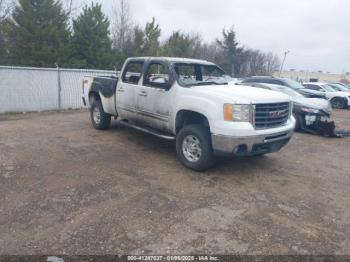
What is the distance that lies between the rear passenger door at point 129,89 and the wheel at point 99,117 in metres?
1.01

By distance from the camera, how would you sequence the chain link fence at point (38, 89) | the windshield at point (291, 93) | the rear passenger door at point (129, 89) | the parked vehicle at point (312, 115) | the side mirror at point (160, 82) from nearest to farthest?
the side mirror at point (160, 82)
the rear passenger door at point (129, 89)
the parked vehicle at point (312, 115)
the windshield at point (291, 93)
the chain link fence at point (38, 89)

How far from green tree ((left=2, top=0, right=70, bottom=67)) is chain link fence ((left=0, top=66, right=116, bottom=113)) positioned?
5.63 meters

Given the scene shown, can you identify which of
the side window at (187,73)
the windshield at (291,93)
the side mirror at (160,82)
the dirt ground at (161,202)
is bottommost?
the dirt ground at (161,202)

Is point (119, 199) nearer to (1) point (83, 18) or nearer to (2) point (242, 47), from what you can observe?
(1) point (83, 18)

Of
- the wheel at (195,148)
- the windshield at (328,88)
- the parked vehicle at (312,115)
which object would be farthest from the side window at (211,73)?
the windshield at (328,88)

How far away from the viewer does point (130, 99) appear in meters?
7.09

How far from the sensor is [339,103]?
767 inches

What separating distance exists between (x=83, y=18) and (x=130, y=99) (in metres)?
16.6

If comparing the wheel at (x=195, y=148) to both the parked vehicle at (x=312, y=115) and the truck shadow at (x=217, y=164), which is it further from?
the parked vehicle at (x=312, y=115)

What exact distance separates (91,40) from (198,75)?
16.7 meters

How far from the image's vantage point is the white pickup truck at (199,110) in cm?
512

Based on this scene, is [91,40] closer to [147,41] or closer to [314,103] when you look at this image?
[147,41]

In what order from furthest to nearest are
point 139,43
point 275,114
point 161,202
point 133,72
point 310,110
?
point 139,43 < point 310,110 < point 133,72 < point 275,114 < point 161,202

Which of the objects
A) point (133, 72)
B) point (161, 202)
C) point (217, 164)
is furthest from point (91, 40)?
point (161, 202)
